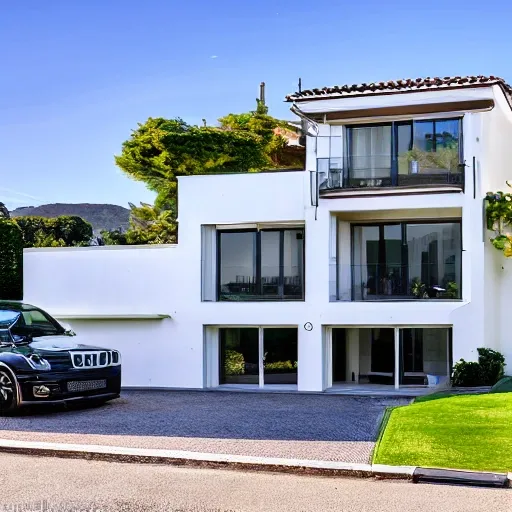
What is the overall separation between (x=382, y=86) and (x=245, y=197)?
4280 mm

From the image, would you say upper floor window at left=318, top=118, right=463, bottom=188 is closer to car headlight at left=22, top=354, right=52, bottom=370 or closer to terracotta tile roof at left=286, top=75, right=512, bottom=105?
terracotta tile roof at left=286, top=75, right=512, bottom=105

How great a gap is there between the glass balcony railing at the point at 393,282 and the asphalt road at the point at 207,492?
420 inches

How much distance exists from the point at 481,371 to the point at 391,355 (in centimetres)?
249

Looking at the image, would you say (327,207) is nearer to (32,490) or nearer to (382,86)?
(382,86)

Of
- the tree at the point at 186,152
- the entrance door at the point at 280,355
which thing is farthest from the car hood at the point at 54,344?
the tree at the point at 186,152

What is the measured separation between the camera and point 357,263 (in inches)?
843

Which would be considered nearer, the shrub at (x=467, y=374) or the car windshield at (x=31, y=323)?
the car windshield at (x=31, y=323)

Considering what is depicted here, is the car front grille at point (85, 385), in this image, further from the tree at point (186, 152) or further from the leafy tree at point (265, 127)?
the leafy tree at point (265, 127)

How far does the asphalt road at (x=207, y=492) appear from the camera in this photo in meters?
8.24

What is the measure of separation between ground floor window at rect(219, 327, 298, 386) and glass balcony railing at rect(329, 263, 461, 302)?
1.69 metres

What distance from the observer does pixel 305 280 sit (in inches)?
804

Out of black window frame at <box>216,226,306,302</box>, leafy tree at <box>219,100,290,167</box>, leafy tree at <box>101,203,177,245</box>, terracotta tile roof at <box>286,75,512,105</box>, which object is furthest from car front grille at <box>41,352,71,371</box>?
leafy tree at <box>219,100,290,167</box>

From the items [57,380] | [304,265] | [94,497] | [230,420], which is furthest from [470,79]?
[94,497]

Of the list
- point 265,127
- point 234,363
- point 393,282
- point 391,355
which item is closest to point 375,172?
point 393,282
